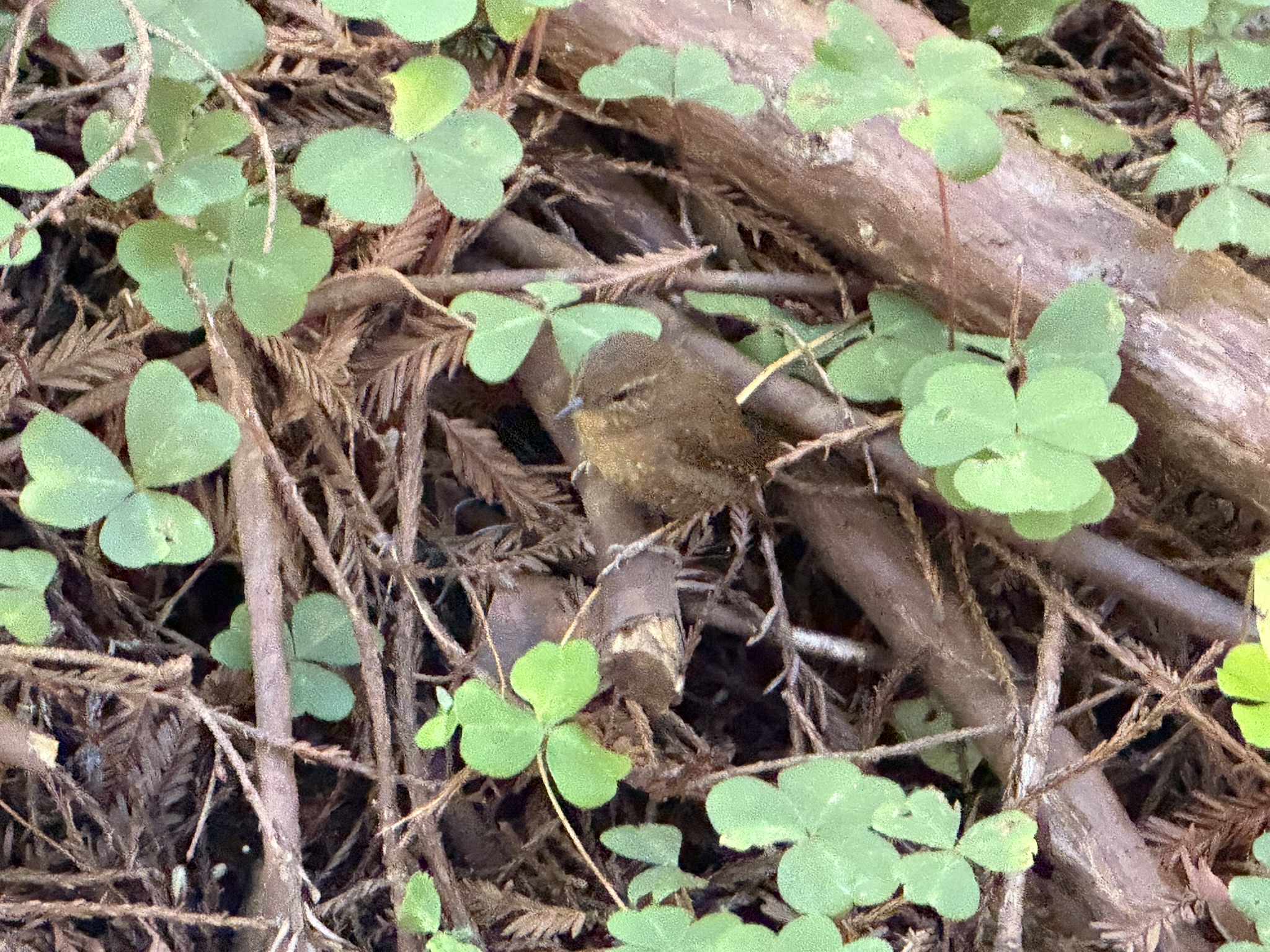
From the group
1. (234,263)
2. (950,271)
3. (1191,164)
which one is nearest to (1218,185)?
(1191,164)

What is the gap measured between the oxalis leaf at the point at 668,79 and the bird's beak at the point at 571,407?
69 centimetres

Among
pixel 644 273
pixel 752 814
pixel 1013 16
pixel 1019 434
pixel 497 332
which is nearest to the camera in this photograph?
pixel 752 814

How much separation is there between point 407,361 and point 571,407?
15.8 inches

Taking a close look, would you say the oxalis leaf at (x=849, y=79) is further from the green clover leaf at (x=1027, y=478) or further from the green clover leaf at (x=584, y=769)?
the green clover leaf at (x=584, y=769)

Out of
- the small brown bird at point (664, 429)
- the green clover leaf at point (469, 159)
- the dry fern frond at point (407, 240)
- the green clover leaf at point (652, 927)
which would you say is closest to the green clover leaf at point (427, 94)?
the green clover leaf at point (469, 159)

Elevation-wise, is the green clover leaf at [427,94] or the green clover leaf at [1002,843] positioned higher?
the green clover leaf at [427,94]

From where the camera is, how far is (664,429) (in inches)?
102

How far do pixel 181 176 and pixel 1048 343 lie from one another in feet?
5.96

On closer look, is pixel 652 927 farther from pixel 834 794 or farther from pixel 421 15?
pixel 421 15

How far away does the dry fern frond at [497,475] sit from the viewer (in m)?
2.39

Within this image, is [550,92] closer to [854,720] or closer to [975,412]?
[975,412]

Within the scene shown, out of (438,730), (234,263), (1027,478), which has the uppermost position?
(1027,478)

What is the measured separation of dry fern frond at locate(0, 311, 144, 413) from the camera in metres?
2.24

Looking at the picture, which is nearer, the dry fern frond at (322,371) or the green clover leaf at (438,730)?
the green clover leaf at (438,730)
